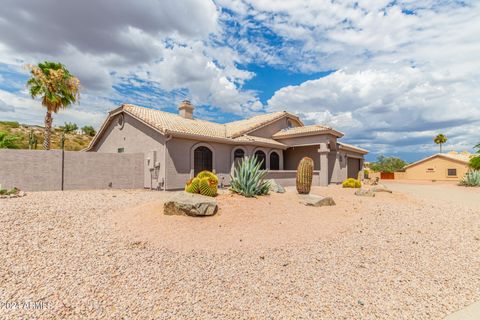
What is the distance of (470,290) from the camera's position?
14.8 feet

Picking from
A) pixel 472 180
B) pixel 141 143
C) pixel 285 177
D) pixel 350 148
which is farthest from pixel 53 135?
pixel 472 180

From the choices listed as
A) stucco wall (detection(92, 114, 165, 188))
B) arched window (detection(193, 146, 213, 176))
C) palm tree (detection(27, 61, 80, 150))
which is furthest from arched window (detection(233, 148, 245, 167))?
palm tree (detection(27, 61, 80, 150))

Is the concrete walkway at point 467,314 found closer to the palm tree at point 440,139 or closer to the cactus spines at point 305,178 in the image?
the cactus spines at point 305,178

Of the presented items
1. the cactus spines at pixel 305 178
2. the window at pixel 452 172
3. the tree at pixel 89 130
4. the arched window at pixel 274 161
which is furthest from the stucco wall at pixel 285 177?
the tree at pixel 89 130

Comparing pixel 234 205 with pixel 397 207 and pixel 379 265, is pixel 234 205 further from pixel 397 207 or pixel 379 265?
pixel 397 207

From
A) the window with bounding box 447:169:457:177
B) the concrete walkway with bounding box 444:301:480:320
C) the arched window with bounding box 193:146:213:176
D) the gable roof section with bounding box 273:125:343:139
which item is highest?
the gable roof section with bounding box 273:125:343:139

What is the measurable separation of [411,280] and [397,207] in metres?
7.06

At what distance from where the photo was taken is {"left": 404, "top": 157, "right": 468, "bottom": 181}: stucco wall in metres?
37.8

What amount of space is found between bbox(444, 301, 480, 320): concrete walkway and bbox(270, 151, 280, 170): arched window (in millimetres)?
18273

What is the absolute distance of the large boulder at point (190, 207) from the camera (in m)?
7.64

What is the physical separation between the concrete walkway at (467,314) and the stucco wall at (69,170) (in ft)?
54.9

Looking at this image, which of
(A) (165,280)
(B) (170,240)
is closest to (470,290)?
(A) (165,280)

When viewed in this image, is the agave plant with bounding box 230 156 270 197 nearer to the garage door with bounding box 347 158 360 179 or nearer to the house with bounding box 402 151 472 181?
the garage door with bounding box 347 158 360 179

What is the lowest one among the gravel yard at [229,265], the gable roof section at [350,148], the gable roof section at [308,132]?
the gravel yard at [229,265]
